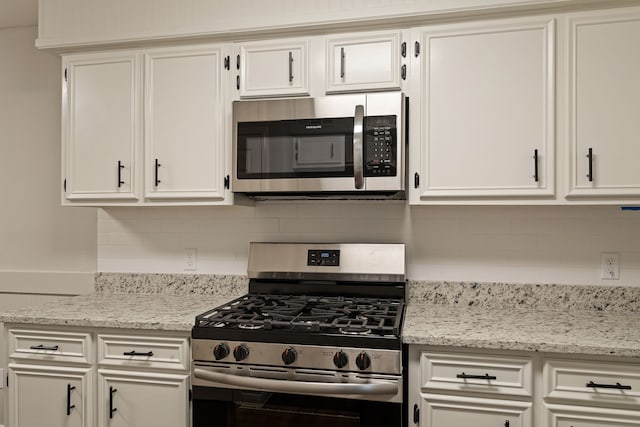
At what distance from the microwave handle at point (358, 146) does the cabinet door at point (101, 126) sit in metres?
1.08

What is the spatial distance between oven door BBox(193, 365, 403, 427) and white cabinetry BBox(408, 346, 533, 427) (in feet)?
0.39

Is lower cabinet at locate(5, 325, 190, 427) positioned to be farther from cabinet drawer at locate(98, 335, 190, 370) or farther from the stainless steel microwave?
the stainless steel microwave

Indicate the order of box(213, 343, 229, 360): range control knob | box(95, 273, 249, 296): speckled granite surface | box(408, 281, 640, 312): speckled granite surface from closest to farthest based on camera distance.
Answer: box(213, 343, 229, 360): range control knob → box(408, 281, 640, 312): speckled granite surface → box(95, 273, 249, 296): speckled granite surface

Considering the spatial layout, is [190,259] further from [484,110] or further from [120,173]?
[484,110]

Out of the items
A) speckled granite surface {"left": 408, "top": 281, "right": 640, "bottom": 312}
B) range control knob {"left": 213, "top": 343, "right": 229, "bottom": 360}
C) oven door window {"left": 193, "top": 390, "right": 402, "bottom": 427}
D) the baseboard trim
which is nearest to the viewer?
oven door window {"left": 193, "top": 390, "right": 402, "bottom": 427}

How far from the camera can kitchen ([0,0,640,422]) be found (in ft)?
7.15

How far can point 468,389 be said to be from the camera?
5.51 ft

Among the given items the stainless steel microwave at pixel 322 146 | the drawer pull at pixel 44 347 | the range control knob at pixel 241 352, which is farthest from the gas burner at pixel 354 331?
the drawer pull at pixel 44 347

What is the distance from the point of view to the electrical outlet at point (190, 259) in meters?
2.59

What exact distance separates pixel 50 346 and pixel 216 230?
931mm

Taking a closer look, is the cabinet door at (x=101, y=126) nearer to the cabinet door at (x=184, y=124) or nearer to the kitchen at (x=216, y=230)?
the cabinet door at (x=184, y=124)

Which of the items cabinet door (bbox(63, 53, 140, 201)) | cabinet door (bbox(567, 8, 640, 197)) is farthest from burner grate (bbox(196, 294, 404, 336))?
cabinet door (bbox(567, 8, 640, 197))

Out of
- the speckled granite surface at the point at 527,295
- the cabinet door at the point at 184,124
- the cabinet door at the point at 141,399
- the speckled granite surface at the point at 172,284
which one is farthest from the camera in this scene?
the speckled granite surface at the point at 172,284

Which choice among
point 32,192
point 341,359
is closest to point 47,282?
point 32,192
